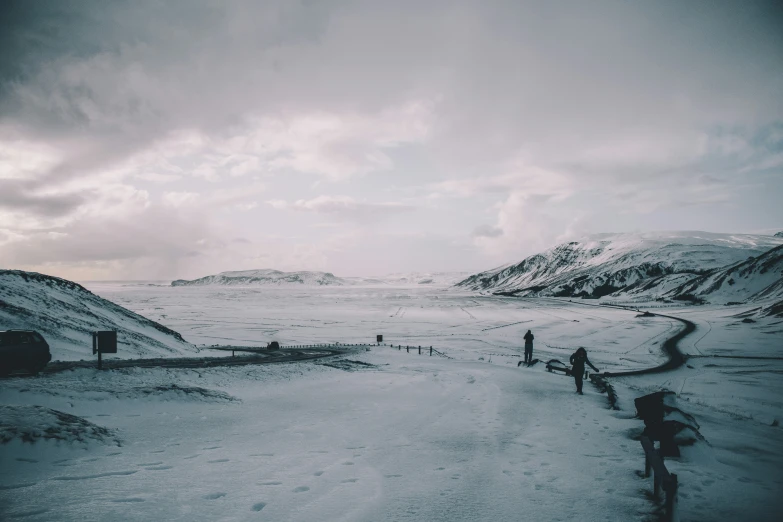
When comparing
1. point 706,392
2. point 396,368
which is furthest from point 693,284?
point 396,368

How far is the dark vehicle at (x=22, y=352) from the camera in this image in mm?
14273

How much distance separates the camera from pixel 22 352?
47.8 ft

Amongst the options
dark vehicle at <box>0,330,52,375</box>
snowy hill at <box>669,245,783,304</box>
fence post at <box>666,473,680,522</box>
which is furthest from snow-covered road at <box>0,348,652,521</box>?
snowy hill at <box>669,245,783,304</box>

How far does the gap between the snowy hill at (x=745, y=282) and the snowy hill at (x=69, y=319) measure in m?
114

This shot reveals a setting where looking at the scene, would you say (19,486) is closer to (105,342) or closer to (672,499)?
(672,499)

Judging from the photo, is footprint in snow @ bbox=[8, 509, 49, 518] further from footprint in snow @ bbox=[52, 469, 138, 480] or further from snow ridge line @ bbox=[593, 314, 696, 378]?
snow ridge line @ bbox=[593, 314, 696, 378]

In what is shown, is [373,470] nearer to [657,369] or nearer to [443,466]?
[443,466]

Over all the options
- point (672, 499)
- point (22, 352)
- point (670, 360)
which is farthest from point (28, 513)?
point (670, 360)

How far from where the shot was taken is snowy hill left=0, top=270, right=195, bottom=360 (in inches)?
1009

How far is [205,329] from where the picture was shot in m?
57.7

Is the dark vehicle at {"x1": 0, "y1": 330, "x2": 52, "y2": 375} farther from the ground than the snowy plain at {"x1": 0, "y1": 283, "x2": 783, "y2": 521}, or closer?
farther from the ground

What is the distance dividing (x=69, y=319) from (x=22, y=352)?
19059 millimetres

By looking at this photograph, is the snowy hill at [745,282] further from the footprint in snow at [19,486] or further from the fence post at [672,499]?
the footprint in snow at [19,486]

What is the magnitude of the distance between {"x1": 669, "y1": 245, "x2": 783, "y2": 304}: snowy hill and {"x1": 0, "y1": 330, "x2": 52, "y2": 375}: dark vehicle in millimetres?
117797
